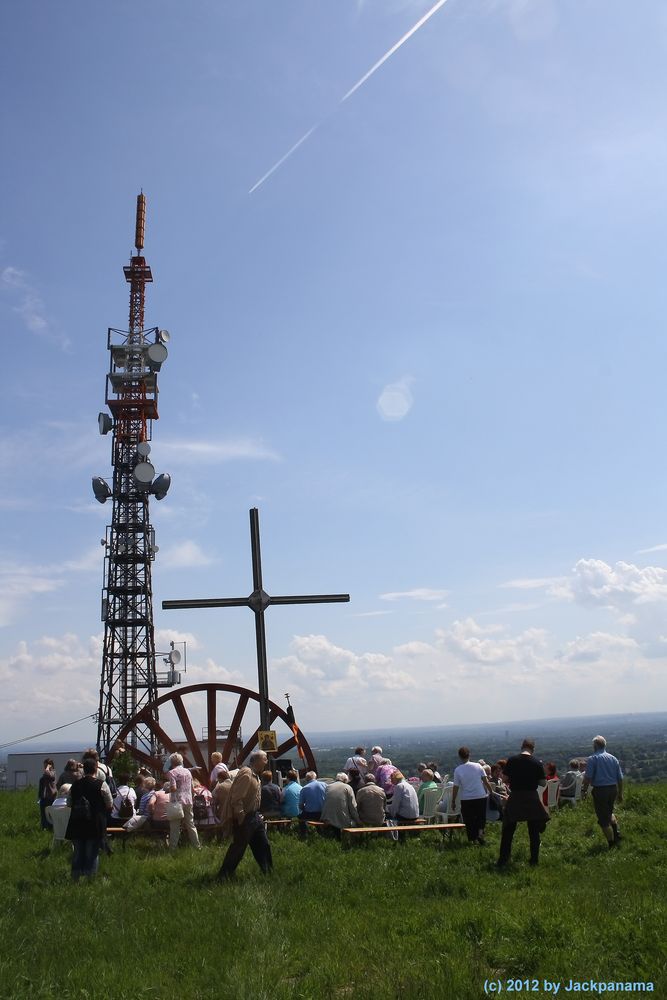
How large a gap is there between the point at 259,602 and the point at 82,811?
718cm

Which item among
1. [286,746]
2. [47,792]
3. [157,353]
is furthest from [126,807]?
[157,353]

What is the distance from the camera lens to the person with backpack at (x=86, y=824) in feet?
33.3

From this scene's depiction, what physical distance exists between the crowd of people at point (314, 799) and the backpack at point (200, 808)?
0.01 meters

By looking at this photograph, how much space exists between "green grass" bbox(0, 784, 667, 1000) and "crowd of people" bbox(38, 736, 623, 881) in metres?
0.45

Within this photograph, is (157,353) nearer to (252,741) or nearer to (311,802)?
(252,741)

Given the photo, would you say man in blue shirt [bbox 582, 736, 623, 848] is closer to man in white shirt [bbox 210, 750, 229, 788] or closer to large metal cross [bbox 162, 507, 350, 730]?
A: man in white shirt [bbox 210, 750, 229, 788]

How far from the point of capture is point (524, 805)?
33.4 feet

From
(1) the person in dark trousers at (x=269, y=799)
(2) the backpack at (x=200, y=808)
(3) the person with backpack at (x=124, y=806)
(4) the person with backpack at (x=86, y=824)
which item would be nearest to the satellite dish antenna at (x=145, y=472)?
(3) the person with backpack at (x=124, y=806)

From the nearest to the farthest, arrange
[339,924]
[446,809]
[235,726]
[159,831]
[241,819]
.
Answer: [339,924] → [241,819] → [159,831] → [446,809] → [235,726]

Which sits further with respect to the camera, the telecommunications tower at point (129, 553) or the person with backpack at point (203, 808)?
the telecommunications tower at point (129, 553)

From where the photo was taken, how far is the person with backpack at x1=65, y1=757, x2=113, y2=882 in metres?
10.1

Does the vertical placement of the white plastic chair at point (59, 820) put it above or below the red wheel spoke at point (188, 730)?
below

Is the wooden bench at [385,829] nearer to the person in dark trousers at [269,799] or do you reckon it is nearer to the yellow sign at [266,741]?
the person in dark trousers at [269,799]

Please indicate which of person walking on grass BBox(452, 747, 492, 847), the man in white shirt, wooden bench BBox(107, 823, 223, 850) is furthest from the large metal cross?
person walking on grass BBox(452, 747, 492, 847)
